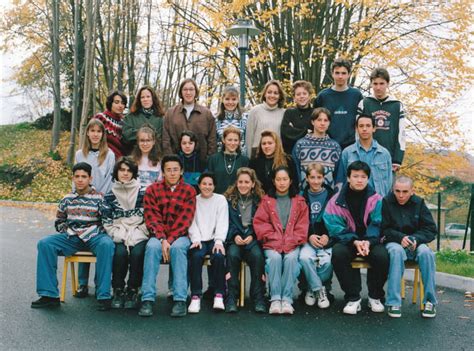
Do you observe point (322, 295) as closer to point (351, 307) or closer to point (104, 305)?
point (351, 307)

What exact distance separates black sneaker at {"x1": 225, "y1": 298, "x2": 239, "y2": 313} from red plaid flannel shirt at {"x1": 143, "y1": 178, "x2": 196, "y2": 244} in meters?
0.83

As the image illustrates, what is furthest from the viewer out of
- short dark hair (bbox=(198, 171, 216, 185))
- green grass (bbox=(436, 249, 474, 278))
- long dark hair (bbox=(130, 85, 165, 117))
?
green grass (bbox=(436, 249, 474, 278))

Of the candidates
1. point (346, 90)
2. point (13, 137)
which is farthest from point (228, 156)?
point (13, 137)

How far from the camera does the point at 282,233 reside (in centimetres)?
503

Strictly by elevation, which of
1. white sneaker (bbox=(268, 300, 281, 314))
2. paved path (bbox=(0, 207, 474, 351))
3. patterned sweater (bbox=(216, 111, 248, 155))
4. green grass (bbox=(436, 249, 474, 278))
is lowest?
paved path (bbox=(0, 207, 474, 351))

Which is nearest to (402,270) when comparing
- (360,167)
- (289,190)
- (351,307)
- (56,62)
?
(351,307)

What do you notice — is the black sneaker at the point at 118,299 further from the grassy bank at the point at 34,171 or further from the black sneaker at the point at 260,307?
the grassy bank at the point at 34,171

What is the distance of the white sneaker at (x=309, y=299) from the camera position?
4.98 m

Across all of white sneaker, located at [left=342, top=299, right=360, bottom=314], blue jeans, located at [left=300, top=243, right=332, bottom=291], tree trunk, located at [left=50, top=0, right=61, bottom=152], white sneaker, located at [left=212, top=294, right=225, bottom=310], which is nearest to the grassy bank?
tree trunk, located at [left=50, top=0, right=61, bottom=152]

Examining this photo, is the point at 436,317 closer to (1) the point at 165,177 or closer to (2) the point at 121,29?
(1) the point at 165,177

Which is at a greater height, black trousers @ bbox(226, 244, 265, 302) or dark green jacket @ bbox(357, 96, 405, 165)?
dark green jacket @ bbox(357, 96, 405, 165)

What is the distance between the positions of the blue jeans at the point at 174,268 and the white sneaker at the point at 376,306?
1.82 m

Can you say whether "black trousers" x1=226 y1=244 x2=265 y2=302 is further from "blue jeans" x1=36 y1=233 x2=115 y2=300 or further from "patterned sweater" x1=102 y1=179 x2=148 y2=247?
"blue jeans" x1=36 y1=233 x2=115 y2=300

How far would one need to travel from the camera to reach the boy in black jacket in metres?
4.63
